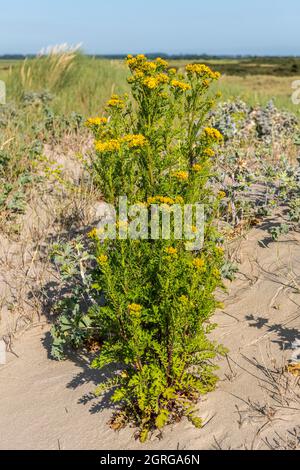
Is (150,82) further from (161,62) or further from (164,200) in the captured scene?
(164,200)

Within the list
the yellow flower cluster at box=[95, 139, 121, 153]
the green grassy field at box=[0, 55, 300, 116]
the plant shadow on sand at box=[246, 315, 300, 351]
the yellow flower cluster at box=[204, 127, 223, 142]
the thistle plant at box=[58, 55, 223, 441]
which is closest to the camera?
the thistle plant at box=[58, 55, 223, 441]

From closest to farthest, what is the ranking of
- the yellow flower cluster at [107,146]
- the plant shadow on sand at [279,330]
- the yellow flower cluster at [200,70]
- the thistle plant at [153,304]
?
the thistle plant at [153,304] → the yellow flower cluster at [107,146] → the plant shadow on sand at [279,330] → the yellow flower cluster at [200,70]

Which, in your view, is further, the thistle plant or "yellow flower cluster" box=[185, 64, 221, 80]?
"yellow flower cluster" box=[185, 64, 221, 80]

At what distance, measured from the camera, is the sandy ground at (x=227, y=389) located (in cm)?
255

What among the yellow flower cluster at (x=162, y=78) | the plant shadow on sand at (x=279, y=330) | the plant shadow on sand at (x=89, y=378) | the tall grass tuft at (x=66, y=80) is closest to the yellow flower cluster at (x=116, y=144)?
the yellow flower cluster at (x=162, y=78)

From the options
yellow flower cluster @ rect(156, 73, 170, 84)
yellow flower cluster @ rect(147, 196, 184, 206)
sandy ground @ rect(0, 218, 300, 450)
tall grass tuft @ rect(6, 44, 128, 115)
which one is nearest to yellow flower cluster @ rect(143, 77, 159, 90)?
yellow flower cluster @ rect(156, 73, 170, 84)

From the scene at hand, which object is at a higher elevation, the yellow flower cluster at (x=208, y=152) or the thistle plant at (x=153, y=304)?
the yellow flower cluster at (x=208, y=152)

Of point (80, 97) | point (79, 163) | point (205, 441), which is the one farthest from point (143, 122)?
point (80, 97)

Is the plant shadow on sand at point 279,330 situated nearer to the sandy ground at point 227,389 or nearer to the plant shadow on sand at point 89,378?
the sandy ground at point 227,389

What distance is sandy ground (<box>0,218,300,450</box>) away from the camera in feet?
8.37

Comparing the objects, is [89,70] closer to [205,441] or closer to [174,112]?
[174,112]

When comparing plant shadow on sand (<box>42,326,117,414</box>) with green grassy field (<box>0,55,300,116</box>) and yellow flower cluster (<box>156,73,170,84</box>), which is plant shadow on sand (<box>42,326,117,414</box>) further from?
green grassy field (<box>0,55,300,116</box>)

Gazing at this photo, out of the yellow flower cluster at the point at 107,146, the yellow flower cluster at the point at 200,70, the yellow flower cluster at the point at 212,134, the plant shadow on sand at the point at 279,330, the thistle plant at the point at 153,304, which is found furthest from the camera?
the yellow flower cluster at the point at 200,70

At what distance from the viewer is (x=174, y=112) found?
3270mm
